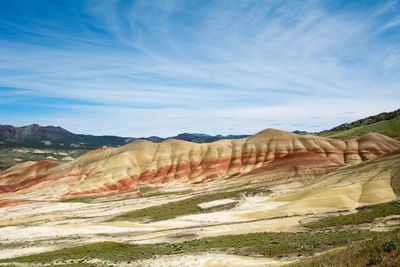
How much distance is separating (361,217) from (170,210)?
148 feet

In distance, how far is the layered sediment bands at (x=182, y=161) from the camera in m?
155

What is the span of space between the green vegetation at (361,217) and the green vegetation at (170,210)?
34064 millimetres

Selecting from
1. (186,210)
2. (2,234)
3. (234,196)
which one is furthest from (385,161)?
(2,234)

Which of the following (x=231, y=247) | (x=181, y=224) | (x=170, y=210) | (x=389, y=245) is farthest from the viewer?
(x=170, y=210)

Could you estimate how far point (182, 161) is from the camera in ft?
572

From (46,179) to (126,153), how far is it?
31775 mm

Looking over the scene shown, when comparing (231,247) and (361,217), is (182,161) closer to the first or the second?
(361,217)

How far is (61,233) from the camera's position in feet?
220

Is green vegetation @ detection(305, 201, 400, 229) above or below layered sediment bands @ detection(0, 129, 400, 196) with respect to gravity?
below

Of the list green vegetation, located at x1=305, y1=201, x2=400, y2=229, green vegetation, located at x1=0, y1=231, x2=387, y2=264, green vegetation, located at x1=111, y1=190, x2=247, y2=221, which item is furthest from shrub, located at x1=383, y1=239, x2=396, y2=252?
green vegetation, located at x1=111, y1=190, x2=247, y2=221

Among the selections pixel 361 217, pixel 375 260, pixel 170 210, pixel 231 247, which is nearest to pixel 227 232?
pixel 231 247

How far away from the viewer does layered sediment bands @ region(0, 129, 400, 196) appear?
155m

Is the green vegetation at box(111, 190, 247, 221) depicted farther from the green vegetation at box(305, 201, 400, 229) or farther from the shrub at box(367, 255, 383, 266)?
the shrub at box(367, 255, 383, 266)

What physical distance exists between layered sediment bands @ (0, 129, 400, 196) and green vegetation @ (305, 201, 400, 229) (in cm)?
7297
